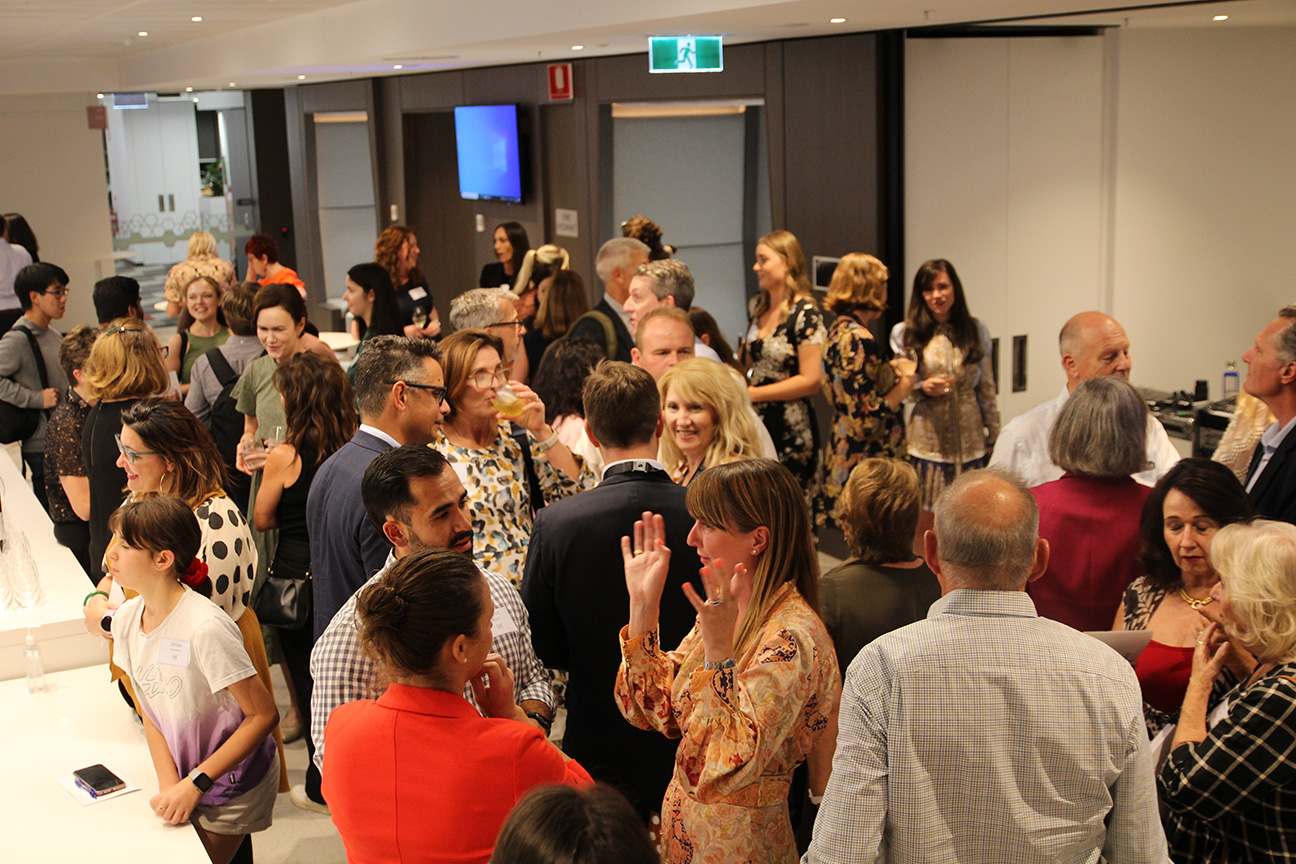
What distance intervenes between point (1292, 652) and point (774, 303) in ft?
11.6

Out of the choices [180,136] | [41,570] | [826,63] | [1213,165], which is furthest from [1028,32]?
[180,136]

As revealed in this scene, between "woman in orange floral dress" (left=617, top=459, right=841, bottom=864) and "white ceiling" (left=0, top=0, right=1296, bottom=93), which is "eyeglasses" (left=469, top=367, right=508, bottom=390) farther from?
"white ceiling" (left=0, top=0, right=1296, bottom=93)

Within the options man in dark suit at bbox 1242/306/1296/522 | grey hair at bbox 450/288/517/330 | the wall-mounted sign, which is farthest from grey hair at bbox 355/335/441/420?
the wall-mounted sign

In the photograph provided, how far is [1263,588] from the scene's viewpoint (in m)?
2.07

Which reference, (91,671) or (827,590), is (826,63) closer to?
(827,590)

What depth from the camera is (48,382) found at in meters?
5.85

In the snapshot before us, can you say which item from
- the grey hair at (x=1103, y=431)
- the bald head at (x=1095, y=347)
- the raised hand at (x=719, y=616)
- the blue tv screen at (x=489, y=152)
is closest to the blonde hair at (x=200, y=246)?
the blue tv screen at (x=489, y=152)

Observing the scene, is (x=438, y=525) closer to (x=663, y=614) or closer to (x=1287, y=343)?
(x=663, y=614)

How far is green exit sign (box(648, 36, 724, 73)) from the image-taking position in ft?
19.8

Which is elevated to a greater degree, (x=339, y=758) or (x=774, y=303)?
(x=774, y=303)

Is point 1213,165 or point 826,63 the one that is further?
point 1213,165

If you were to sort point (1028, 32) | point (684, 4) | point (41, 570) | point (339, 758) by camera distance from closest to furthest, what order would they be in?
1. point (339, 758)
2. point (41, 570)
3. point (684, 4)
4. point (1028, 32)

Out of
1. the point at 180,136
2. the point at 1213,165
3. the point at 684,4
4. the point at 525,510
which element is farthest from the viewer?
the point at 180,136

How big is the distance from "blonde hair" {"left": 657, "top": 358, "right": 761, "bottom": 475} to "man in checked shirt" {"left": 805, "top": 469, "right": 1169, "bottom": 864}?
1544 millimetres
